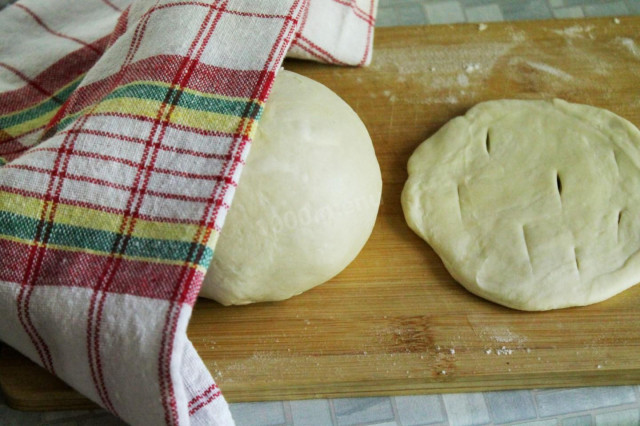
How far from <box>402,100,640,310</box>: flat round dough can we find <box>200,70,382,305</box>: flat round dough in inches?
8.4

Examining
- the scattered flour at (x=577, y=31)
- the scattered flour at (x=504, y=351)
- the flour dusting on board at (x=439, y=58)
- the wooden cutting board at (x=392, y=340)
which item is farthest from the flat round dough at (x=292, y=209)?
the scattered flour at (x=577, y=31)

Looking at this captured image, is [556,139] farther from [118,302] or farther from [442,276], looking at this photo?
[118,302]

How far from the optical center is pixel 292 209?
132cm

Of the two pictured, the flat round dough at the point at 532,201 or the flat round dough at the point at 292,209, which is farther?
the flat round dough at the point at 532,201

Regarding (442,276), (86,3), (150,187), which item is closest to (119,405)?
(150,187)

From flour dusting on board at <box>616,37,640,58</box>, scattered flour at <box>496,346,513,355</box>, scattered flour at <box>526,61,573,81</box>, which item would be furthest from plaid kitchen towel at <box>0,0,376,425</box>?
flour dusting on board at <box>616,37,640,58</box>

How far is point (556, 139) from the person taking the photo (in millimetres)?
1605

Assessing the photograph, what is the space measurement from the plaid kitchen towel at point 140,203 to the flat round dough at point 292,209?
0.28 feet

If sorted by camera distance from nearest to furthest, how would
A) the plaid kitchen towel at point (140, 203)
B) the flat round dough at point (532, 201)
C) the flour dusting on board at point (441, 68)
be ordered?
the plaid kitchen towel at point (140, 203), the flat round dough at point (532, 201), the flour dusting on board at point (441, 68)

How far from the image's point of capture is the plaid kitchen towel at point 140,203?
113 centimetres

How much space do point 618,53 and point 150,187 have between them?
4.44 ft

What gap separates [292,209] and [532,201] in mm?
560

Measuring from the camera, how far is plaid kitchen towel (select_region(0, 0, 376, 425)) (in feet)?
3.71

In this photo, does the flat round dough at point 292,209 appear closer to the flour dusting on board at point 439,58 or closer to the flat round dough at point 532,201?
the flat round dough at point 532,201
